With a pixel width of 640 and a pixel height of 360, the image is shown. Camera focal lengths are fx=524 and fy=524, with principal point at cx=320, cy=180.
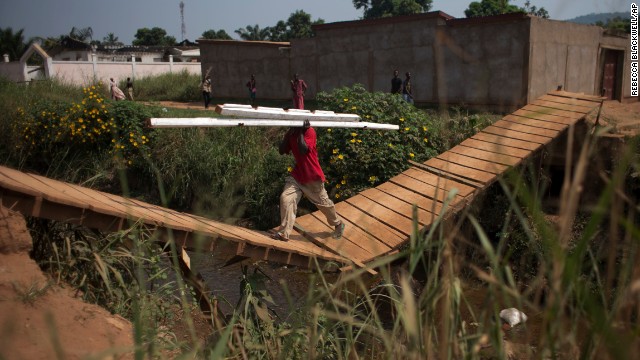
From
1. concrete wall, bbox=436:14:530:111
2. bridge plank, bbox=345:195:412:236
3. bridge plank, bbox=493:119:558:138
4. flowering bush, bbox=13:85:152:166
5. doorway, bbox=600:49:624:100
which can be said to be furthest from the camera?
doorway, bbox=600:49:624:100

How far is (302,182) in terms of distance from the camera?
192 inches

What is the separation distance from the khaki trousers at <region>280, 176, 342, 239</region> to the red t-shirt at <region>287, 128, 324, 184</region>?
0.21ft

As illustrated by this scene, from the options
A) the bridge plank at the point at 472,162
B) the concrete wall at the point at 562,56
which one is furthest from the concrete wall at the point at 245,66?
the bridge plank at the point at 472,162

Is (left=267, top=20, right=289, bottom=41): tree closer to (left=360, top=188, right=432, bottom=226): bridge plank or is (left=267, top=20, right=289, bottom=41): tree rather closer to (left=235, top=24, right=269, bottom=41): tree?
(left=235, top=24, right=269, bottom=41): tree

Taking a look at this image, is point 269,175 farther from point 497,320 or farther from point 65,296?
point 497,320

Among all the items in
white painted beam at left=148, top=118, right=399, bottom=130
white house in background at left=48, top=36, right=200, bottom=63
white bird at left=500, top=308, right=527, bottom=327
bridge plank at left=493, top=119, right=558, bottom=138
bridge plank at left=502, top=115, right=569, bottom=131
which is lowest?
white bird at left=500, top=308, right=527, bottom=327

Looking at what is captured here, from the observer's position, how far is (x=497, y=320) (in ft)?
4.09

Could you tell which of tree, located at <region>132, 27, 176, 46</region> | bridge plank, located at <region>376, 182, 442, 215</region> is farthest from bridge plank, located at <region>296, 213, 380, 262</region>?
tree, located at <region>132, 27, 176, 46</region>

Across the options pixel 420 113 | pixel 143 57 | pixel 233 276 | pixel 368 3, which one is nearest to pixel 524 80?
pixel 420 113

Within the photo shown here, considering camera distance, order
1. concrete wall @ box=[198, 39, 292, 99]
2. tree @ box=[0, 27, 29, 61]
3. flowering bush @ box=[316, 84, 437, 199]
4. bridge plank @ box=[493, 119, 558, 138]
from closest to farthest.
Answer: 1. bridge plank @ box=[493, 119, 558, 138]
2. flowering bush @ box=[316, 84, 437, 199]
3. concrete wall @ box=[198, 39, 292, 99]
4. tree @ box=[0, 27, 29, 61]

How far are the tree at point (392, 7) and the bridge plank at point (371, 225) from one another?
108 ft

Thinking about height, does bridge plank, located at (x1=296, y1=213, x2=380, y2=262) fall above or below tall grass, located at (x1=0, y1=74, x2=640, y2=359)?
below

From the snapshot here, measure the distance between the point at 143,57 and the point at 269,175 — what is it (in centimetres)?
2975

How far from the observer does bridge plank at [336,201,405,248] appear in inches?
187
